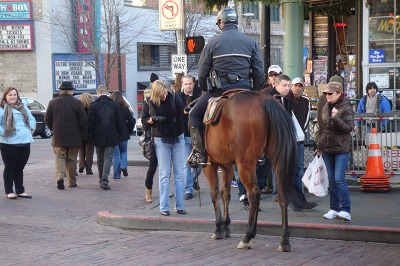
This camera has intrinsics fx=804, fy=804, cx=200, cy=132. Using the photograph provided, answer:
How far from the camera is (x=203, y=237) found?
10.2 meters

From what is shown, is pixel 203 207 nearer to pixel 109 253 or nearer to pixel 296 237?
pixel 296 237

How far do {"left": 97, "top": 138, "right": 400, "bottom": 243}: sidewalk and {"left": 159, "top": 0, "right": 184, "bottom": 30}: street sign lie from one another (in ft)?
21.3

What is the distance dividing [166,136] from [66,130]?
4508 mm

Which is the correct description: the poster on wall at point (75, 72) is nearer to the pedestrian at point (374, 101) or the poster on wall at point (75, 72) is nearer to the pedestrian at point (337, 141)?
Result: the pedestrian at point (374, 101)

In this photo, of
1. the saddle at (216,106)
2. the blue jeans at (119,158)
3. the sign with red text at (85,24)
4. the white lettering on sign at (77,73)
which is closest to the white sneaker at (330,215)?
the saddle at (216,106)

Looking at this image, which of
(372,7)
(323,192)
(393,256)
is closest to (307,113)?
(323,192)

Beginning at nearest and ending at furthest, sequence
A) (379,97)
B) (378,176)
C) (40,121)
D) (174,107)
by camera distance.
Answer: (174,107), (378,176), (379,97), (40,121)

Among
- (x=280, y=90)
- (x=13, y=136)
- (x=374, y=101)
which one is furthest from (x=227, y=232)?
(x=374, y=101)

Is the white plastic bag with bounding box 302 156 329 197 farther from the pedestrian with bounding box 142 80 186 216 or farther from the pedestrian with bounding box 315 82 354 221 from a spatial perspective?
the pedestrian with bounding box 142 80 186 216

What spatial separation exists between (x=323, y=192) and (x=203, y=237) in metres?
1.82

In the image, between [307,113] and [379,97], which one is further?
[379,97]

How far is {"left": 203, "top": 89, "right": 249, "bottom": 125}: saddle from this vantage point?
9359 millimetres

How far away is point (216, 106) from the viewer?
9.36 meters

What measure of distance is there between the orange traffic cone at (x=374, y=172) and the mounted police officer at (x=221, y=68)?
4.18 m
